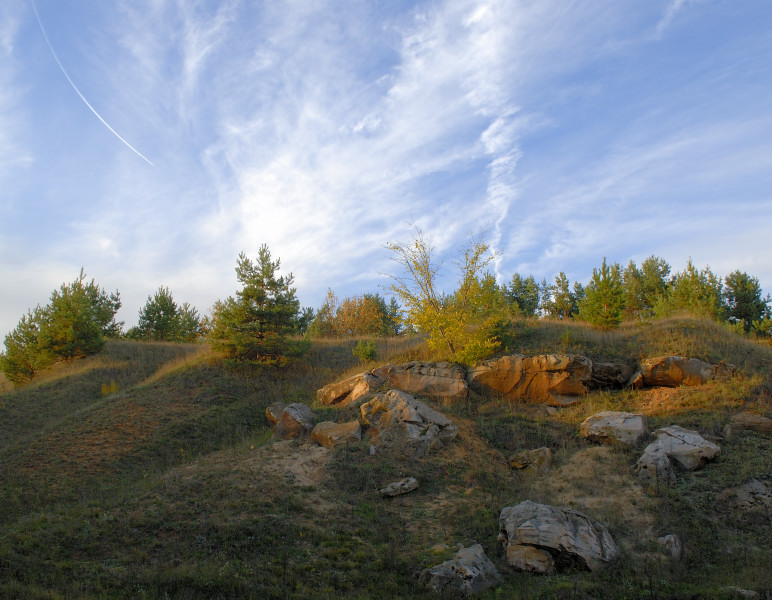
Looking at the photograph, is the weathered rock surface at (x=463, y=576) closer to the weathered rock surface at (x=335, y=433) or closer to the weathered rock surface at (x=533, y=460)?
the weathered rock surface at (x=533, y=460)

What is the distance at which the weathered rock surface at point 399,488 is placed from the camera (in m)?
11.8

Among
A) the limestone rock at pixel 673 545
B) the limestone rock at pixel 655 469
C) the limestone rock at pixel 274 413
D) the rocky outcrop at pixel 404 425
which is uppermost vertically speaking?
the limestone rock at pixel 274 413

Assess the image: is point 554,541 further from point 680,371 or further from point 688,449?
point 680,371

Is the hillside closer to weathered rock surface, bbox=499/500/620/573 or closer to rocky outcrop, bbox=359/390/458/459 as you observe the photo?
weathered rock surface, bbox=499/500/620/573

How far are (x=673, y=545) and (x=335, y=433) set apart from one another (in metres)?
9.27

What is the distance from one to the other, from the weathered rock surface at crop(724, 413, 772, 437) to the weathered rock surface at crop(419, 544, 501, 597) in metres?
8.56

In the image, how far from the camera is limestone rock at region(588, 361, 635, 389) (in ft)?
57.8

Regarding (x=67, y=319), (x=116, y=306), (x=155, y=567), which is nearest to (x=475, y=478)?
(x=155, y=567)

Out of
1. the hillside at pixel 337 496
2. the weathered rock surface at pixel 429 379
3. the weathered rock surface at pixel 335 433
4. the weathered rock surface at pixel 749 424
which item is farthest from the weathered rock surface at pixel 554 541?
Result: the weathered rock surface at pixel 429 379

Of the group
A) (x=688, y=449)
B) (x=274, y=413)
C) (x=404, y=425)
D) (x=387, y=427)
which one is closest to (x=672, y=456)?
(x=688, y=449)

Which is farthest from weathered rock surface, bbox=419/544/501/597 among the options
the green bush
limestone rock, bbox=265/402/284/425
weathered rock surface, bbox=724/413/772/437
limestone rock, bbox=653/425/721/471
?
the green bush

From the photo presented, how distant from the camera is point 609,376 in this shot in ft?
57.8

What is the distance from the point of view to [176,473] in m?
12.9

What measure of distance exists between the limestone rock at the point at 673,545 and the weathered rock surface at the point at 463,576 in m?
3.38
